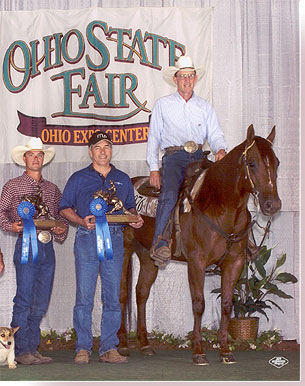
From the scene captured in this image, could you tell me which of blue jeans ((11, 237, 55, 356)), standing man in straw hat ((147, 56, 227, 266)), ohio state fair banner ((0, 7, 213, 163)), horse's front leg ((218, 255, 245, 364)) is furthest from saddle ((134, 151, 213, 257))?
ohio state fair banner ((0, 7, 213, 163))

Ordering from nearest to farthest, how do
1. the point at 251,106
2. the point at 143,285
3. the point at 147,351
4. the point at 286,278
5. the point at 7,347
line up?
the point at 7,347 → the point at 147,351 → the point at 143,285 → the point at 286,278 → the point at 251,106

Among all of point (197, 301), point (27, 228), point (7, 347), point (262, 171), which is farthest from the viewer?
point (197, 301)

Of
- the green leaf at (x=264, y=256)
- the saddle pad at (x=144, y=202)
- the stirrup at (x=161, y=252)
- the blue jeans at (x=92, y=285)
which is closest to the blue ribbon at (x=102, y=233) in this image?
the blue jeans at (x=92, y=285)

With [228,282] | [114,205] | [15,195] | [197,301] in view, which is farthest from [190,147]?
[15,195]

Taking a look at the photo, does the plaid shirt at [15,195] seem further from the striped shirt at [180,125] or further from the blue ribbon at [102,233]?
the striped shirt at [180,125]

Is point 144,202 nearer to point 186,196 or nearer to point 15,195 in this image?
point 186,196

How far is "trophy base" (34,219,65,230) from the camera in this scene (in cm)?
685

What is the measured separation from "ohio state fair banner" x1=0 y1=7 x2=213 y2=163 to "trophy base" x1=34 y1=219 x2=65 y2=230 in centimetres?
179

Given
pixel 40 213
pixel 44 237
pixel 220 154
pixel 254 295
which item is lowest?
pixel 254 295

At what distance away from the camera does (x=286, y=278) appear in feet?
27.0

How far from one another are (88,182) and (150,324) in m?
2.49

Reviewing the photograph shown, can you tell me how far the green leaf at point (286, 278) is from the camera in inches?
324

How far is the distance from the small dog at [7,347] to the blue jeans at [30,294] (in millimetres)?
255

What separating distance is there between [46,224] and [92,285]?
0.70 metres
